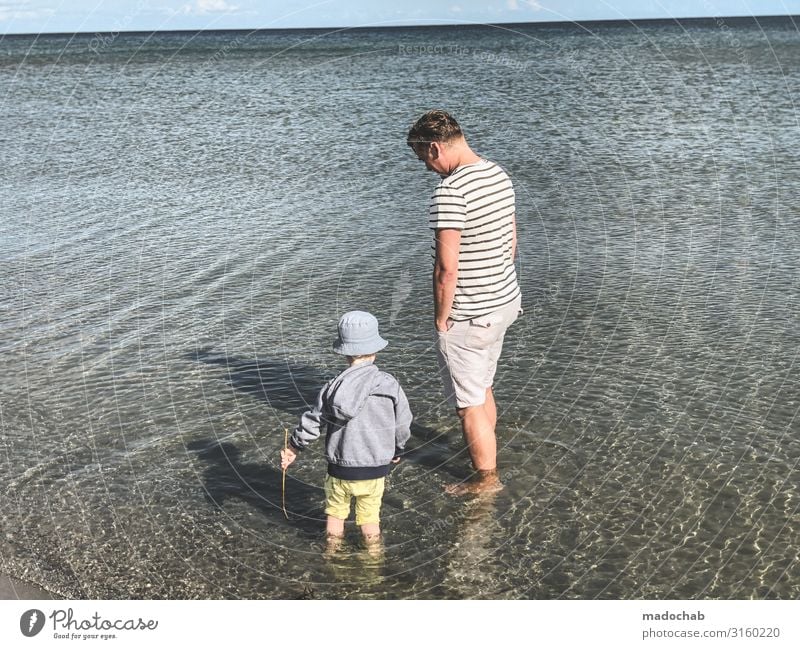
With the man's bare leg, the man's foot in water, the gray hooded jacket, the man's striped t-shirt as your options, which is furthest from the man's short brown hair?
the man's foot in water

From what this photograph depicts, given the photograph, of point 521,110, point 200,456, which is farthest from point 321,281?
point 521,110

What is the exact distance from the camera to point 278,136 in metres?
21.0

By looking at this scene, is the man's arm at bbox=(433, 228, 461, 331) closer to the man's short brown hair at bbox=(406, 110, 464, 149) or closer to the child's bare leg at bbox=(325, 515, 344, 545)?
the man's short brown hair at bbox=(406, 110, 464, 149)

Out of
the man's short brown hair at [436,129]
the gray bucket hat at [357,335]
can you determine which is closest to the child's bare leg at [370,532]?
the gray bucket hat at [357,335]

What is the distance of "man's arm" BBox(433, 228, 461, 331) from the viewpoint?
5.09m

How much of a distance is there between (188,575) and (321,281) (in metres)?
5.69

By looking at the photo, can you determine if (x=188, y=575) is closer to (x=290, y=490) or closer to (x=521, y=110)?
(x=290, y=490)

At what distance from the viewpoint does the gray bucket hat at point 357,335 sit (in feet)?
15.8

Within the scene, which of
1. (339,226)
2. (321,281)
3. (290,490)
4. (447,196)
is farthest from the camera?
(339,226)

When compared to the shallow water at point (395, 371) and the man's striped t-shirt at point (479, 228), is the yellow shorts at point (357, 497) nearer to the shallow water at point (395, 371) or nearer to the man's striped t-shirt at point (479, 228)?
the shallow water at point (395, 371)

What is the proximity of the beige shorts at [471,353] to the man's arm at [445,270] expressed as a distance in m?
0.16

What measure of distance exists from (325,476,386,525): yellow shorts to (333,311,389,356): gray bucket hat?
0.74 metres

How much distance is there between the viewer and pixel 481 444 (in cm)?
596
